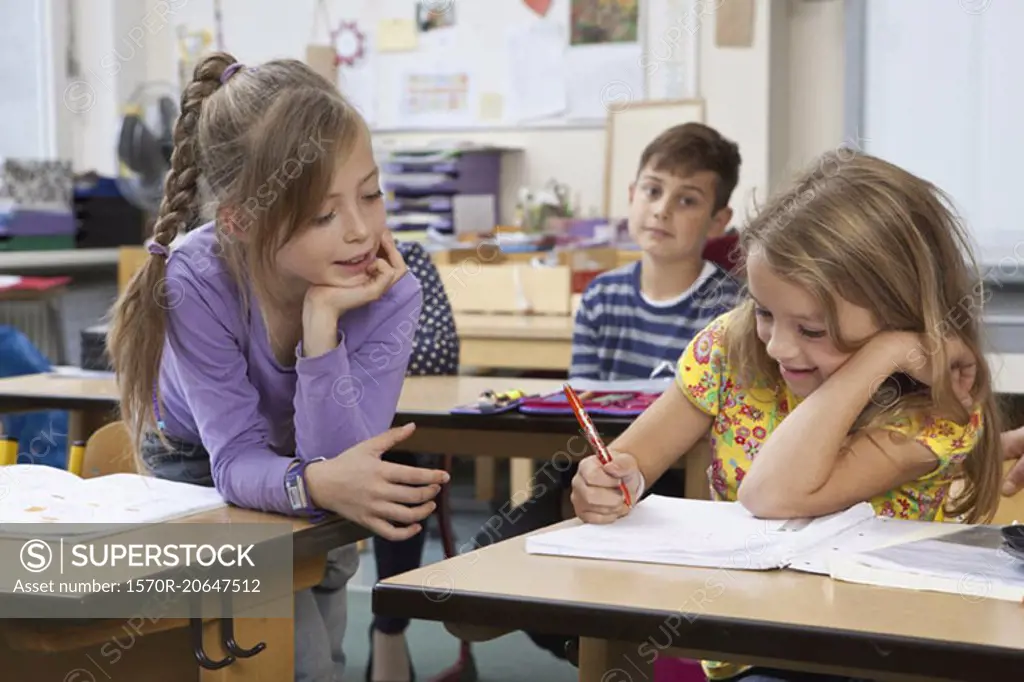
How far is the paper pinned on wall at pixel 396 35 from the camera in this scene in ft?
17.0

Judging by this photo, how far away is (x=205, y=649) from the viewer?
132 centimetres

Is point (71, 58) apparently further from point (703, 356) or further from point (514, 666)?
point (703, 356)

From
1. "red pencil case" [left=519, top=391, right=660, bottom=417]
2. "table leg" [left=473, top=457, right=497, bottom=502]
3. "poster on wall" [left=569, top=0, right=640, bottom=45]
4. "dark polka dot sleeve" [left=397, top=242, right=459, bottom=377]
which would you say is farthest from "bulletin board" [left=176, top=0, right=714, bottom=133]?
"red pencil case" [left=519, top=391, right=660, bottom=417]

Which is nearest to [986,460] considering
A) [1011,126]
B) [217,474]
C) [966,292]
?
[966,292]

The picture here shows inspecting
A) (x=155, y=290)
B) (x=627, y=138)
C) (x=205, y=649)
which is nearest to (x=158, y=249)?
(x=155, y=290)

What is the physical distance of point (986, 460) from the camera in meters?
1.45

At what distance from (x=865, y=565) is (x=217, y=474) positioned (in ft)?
2.40

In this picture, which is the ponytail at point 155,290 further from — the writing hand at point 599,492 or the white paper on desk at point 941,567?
the white paper on desk at point 941,567

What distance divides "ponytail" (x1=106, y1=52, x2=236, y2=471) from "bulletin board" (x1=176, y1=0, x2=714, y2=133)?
10.1 ft

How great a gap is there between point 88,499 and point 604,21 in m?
3.70

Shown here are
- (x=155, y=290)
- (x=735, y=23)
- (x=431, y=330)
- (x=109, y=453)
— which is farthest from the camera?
(x=735, y=23)

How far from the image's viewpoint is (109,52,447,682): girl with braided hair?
153 cm

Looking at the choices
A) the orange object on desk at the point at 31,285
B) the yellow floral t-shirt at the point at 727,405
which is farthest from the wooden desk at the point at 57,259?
the yellow floral t-shirt at the point at 727,405

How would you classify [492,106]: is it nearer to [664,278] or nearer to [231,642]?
Result: [664,278]
